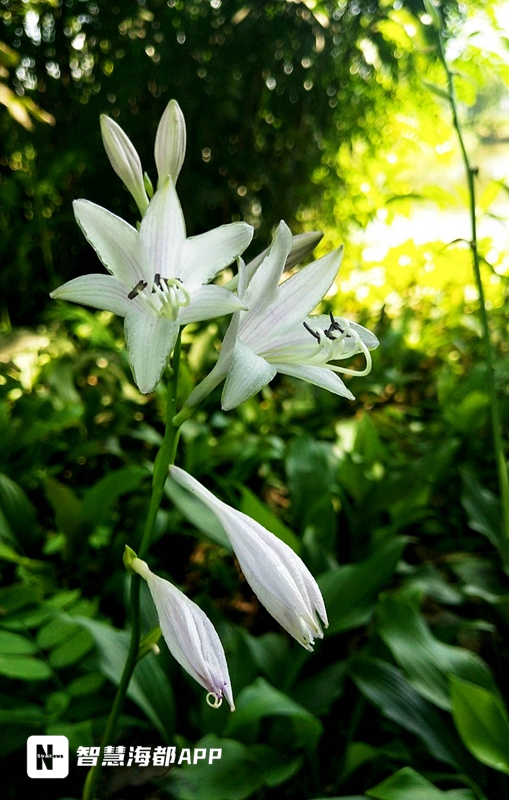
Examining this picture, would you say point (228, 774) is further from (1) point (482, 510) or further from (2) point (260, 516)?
(1) point (482, 510)

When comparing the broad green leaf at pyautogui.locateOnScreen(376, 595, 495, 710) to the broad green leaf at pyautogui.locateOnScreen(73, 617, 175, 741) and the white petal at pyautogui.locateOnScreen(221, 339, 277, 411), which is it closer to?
the broad green leaf at pyautogui.locateOnScreen(73, 617, 175, 741)

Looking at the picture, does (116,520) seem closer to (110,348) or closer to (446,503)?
(110,348)

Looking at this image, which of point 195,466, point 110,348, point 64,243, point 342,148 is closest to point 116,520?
point 195,466

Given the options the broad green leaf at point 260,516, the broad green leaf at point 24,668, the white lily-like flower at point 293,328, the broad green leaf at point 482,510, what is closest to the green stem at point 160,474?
the white lily-like flower at point 293,328

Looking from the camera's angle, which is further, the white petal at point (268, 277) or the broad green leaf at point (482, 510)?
the broad green leaf at point (482, 510)

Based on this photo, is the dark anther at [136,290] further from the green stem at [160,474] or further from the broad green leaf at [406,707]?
the broad green leaf at [406,707]
